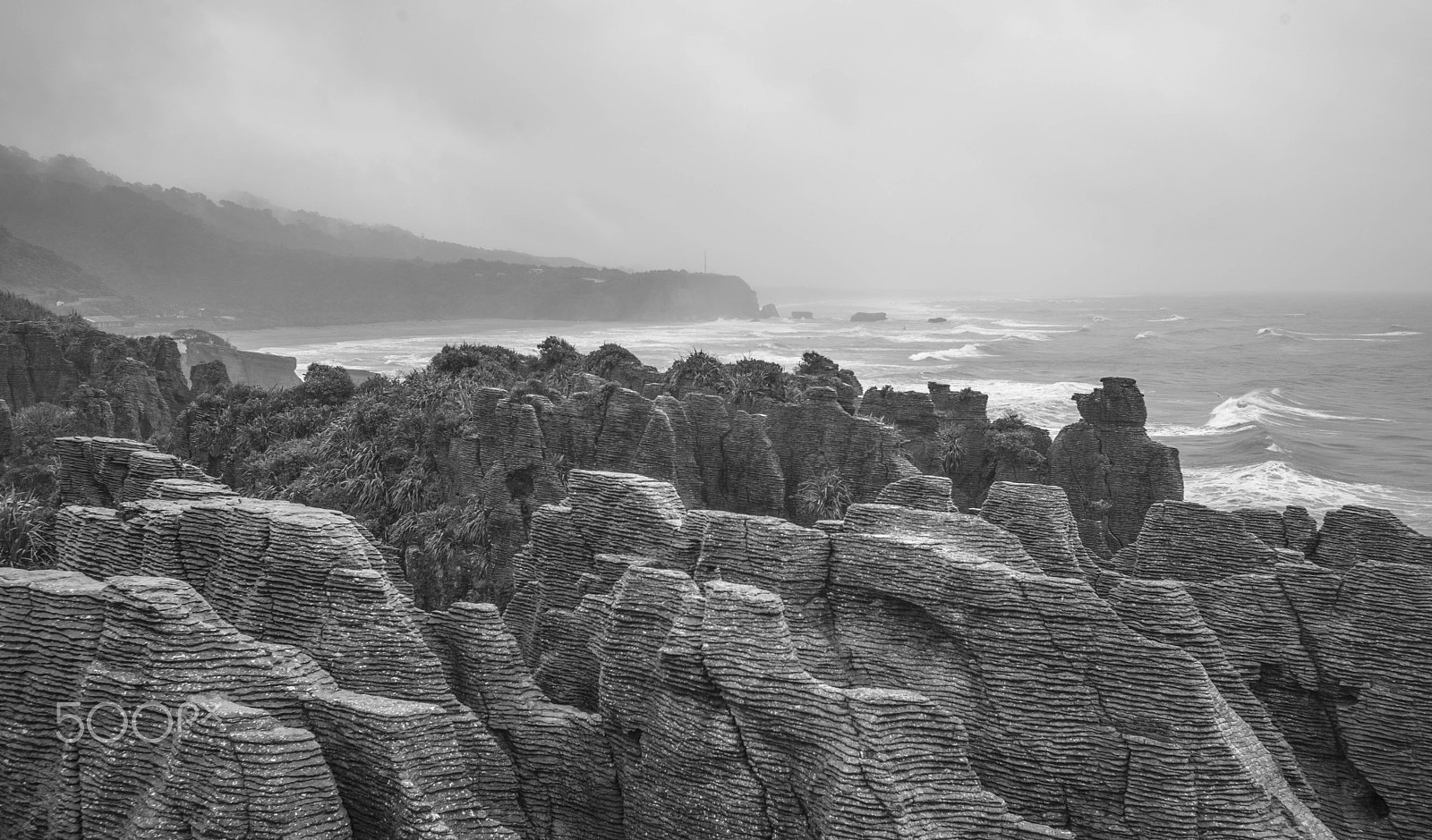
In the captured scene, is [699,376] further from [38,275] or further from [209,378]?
[38,275]

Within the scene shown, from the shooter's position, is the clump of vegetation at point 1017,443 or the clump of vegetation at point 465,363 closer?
the clump of vegetation at point 1017,443

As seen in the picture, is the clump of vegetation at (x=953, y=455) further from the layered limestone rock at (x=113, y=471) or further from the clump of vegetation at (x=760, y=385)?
the layered limestone rock at (x=113, y=471)

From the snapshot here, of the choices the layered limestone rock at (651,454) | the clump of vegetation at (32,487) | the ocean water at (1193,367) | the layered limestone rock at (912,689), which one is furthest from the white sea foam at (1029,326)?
the layered limestone rock at (912,689)

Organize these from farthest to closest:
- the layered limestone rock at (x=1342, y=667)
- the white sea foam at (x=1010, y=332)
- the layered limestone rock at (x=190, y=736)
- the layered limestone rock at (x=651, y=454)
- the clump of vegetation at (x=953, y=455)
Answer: the white sea foam at (x=1010, y=332), the clump of vegetation at (x=953, y=455), the layered limestone rock at (x=651, y=454), the layered limestone rock at (x=1342, y=667), the layered limestone rock at (x=190, y=736)

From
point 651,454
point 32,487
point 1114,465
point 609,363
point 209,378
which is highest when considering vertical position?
point 609,363

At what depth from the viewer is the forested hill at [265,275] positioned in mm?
146875

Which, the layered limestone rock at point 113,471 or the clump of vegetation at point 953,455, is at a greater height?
the layered limestone rock at point 113,471

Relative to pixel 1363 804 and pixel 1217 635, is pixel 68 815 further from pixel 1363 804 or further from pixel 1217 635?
pixel 1363 804

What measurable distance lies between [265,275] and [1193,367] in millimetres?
157577

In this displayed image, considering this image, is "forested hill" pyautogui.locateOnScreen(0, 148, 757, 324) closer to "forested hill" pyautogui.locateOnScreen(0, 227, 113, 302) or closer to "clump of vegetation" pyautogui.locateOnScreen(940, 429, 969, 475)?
"forested hill" pyautogui.locateOnScreen(0, 227, 113, 302)

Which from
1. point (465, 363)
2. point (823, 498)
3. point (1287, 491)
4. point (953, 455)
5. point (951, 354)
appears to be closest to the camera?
point (823, 498)

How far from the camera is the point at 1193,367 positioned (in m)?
76.5

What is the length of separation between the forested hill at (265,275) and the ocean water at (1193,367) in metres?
14.6

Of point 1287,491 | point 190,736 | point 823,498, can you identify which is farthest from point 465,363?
point 1287,491
